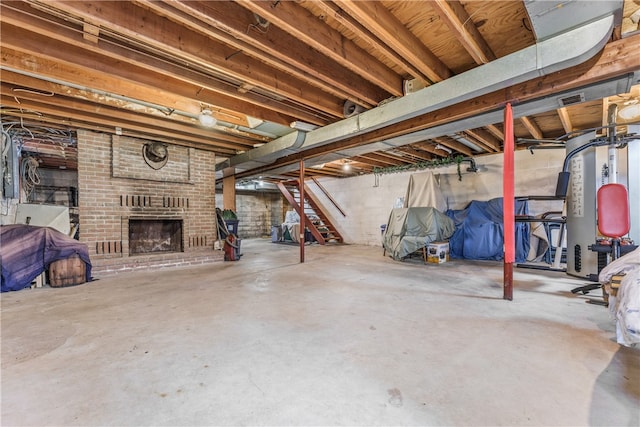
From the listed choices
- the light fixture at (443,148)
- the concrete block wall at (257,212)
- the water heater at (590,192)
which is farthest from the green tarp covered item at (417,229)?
the concrete block wall at (257,212)

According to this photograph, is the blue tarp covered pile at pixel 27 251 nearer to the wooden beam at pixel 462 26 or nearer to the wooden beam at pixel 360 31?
the wooden beam at pixel 360 31

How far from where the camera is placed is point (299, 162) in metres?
6.16

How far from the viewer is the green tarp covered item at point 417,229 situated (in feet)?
17.8

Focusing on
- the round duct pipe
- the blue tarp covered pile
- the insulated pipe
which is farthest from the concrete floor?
the round duct pipe

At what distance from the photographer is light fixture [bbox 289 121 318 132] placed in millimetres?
4430

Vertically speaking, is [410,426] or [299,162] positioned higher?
[299,162]

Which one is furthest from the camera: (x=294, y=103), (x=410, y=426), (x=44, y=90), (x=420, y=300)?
(x=294, y=103)

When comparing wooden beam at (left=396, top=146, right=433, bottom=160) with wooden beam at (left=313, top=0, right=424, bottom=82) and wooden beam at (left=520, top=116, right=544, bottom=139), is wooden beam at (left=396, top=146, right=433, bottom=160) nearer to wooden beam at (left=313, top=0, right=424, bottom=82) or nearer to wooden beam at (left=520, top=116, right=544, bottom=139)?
wooden beam at (left=520, top=116, right=544, bottom=139)

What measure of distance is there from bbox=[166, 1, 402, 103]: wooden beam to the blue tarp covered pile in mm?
3767

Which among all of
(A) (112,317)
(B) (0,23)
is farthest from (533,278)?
(B) (0,23)

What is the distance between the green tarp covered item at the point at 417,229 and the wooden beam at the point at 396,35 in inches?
121

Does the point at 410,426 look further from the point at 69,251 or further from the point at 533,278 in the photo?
the point at 69,251

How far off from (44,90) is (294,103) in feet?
10.2

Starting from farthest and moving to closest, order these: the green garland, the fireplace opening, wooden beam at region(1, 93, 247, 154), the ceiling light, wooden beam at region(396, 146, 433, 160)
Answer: the green garland < wooden beam at region(396, 146, 433, 160) < the fireplace opening < the ceiling light < wooden beam at region(1, 93, 247, 154)
